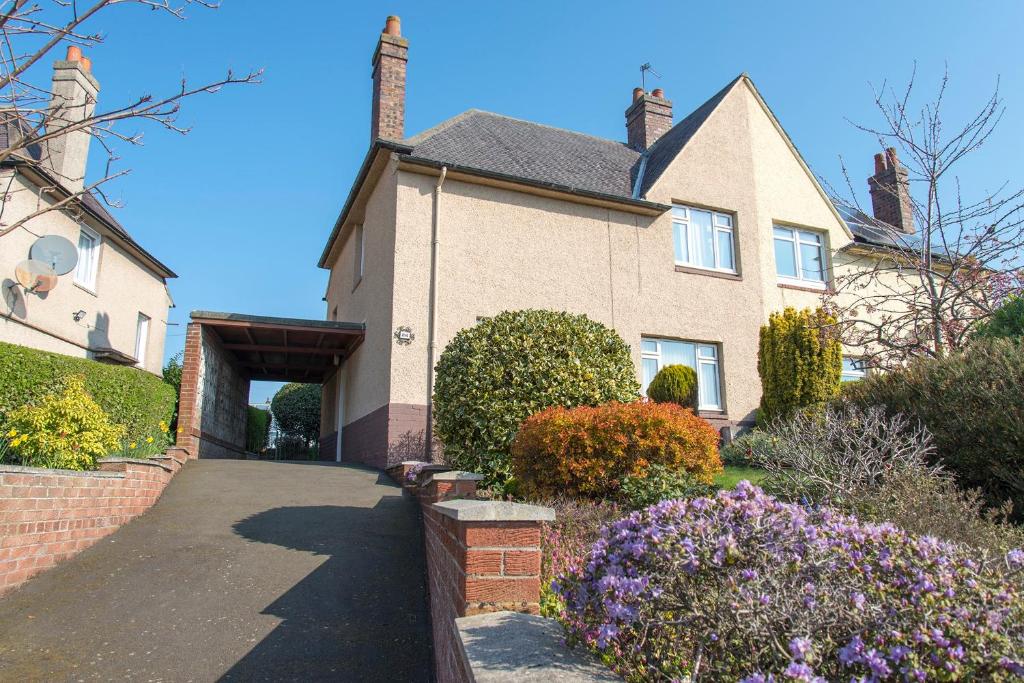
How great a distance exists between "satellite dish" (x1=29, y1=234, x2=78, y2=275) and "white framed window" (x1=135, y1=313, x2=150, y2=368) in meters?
5.92

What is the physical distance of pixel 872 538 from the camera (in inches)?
109

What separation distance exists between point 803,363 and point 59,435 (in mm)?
11571

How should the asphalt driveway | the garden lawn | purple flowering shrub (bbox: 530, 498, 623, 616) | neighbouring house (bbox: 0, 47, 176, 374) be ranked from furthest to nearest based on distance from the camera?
neighbouring house (bbox: 0, 47, 176, 374) → the garden lawn → the asphalt driveway → purple flowering shrub (bbox: 530, 498, 623, 616)

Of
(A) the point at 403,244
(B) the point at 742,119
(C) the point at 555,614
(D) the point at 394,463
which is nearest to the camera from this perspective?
(C) the point at 555,614

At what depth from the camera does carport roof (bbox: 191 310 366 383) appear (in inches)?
511

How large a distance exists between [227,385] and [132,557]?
929cm

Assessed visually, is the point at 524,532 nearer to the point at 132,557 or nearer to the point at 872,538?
the point at 872,538

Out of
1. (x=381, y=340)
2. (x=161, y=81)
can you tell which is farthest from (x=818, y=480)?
(x=381, y=340)

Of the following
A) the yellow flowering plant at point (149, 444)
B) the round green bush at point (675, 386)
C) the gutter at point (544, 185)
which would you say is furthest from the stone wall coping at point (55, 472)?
the round green bush at point (675, 386)

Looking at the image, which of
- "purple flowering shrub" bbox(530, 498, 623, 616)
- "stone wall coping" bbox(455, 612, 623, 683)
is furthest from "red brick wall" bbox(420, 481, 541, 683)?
"purple flowering shrub" bbox(530, 498, 623, 616)

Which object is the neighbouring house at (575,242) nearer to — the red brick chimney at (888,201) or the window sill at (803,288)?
the window sill at (803,288)

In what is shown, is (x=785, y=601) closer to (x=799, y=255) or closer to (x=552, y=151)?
(x=552, y=151)

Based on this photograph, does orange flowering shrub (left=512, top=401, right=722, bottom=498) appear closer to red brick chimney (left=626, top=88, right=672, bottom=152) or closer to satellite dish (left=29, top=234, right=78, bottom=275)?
satellite dish (left=29, top=234, right=78, bottom=275)

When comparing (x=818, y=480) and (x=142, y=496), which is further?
(x=142, y=496)
